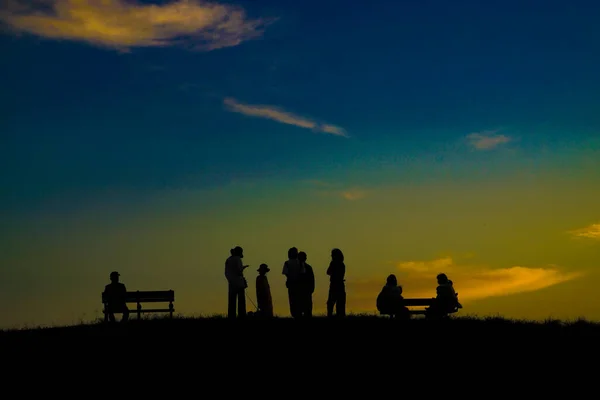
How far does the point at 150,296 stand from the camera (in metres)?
31.0

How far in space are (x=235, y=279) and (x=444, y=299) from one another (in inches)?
260

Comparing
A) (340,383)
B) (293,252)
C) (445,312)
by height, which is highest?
(293,252)

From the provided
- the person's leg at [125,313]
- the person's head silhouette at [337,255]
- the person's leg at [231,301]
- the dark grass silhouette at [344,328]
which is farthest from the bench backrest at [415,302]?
the person's leg at [125,313]

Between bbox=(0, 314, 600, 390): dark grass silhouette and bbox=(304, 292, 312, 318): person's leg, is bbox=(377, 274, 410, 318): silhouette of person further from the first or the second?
bbox=(304, 292, 312, 318): person's leg

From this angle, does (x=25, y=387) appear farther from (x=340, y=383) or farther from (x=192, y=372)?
(x=340, y=383)

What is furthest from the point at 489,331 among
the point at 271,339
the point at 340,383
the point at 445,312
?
the point at 340,383

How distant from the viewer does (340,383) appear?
1659 cm

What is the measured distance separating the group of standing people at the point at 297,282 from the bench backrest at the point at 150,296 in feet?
16.7

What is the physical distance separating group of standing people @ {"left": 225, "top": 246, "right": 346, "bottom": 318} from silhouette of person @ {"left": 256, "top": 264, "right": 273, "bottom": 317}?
79 centimetres

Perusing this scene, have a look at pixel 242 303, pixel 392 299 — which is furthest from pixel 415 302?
pixel 242 303

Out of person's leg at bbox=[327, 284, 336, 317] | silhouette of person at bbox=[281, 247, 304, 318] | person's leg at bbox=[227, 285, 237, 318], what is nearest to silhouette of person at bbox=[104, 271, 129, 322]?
person's leg at bbox=[227, 285, 237, 318]

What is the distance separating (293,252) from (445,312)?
204 inches

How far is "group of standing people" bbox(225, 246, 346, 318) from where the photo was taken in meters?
26.2

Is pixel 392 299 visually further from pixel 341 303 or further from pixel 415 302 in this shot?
pixel 341 303
